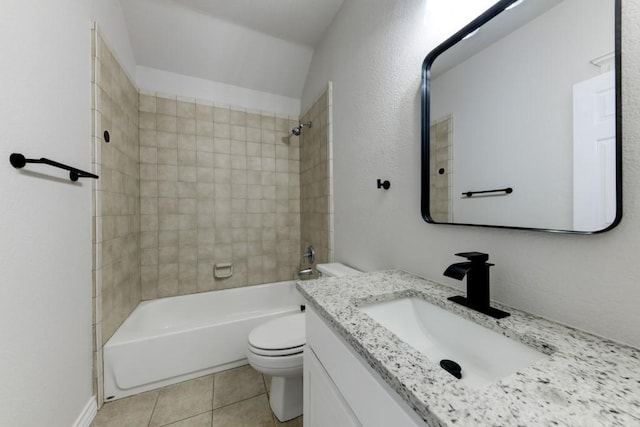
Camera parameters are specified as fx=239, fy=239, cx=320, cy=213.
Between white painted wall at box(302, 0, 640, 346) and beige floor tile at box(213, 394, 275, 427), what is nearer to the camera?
white painted wall at box(302, 0, 640, 346)

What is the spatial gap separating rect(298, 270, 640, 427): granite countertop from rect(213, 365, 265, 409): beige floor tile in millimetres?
1208

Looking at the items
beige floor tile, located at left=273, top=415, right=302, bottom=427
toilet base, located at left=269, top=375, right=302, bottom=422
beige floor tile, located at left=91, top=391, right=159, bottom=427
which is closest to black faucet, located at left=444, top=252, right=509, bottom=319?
toilet base, located at left=269, top=375, right=302, bottom=422

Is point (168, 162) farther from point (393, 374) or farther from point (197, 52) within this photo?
point (393, 374)

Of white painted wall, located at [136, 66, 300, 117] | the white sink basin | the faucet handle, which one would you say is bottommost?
the white sink basin

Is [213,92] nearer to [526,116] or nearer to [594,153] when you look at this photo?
[526,116]

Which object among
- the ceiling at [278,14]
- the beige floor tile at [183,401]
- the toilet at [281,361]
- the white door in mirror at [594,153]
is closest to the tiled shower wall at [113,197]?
the beige floor tile at [183,401]

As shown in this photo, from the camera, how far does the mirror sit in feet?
1.82

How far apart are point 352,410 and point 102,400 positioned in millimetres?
1644

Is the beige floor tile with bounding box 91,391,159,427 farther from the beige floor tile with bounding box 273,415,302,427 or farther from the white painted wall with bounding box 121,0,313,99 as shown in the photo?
the white painted wall with bounding box 121,0,313,99

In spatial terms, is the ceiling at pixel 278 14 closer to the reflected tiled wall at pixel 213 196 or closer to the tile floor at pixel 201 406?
the reflected tiled wall at pixel 213 196

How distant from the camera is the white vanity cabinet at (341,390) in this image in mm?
470

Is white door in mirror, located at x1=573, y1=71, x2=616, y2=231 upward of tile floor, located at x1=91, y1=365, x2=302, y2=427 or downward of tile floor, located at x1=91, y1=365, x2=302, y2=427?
upward

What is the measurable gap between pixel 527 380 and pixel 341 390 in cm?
43

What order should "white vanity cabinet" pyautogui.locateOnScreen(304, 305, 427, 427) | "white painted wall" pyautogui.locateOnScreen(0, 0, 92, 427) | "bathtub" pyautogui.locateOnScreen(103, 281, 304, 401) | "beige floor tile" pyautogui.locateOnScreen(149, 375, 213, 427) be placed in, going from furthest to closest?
"bathtub" pyautogui.locateOnScreen(103, 281, 304, 401)
"beige floor tile" pyautogui.locateOnScreen(149, 375, 213, 427)
"white painted wall" pyautogui.locateOnScreen(0, 0, 92, 427)
"white vanity cabinet" pyautogui.locateOnScreen(304, 305, 427, 427)
